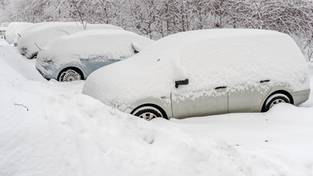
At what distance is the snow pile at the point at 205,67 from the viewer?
6.98 metres

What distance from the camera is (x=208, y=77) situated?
711 cm

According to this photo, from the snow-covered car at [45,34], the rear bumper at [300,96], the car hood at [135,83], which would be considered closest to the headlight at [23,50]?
the snow-covered car at [45,34]

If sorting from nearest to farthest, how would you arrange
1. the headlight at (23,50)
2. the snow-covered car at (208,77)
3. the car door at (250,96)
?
the snow-covered car at (208,77), the car door at (250,96), the headlight at (23,50)

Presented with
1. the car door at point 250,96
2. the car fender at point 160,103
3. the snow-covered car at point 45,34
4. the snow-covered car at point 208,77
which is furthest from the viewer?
the snow-covered car at point 45,34

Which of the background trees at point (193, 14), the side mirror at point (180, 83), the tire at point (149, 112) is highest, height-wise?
the background trees at point (193, 14)

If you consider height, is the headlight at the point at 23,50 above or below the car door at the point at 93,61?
below

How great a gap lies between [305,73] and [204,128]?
243 centimetres

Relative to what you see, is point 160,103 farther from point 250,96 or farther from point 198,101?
point 250,96

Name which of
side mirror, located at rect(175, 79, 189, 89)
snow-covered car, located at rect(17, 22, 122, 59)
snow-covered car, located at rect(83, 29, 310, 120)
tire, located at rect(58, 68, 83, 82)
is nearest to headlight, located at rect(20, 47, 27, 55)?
snow-covered car, located at rect(17, 22, 122, 59)

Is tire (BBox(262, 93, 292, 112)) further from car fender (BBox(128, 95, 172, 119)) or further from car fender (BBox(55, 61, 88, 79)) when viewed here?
car fender (BBox(55, 61, 88, 79))

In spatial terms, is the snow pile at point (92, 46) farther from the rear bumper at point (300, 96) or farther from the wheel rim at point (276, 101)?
the rear bumper at point (300, 96)

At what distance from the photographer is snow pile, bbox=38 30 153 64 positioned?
37.0 feet

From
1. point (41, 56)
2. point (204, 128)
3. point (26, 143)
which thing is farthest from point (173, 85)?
point (41, 56)

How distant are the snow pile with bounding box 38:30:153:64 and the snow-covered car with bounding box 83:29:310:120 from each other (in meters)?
3.45
